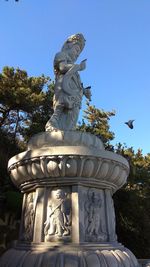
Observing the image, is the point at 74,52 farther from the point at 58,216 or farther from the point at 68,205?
the point at 58,216

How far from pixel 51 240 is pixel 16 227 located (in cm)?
856

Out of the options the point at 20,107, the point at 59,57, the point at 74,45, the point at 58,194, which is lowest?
the point at 58,194

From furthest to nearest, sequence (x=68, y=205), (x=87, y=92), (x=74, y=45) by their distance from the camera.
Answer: (x=74, y=45)
(x=87, y=92)
(x=68, y=205)

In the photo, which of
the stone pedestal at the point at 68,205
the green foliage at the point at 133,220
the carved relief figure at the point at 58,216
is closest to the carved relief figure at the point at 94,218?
the stone pedestal at the point at 68,205

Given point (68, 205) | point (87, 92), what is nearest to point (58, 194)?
point (68, 205)

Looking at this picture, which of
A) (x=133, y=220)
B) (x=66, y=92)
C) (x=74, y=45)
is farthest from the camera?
(x=133, y=220)

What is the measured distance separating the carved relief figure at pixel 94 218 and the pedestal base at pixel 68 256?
0.51ft

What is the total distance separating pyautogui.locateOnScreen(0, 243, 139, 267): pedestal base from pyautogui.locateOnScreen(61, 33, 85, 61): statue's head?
4073 mm

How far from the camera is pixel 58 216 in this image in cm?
426

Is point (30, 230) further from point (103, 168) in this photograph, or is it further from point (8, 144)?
point (8, 144)

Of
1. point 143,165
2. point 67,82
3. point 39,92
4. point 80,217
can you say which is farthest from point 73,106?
point 143,165

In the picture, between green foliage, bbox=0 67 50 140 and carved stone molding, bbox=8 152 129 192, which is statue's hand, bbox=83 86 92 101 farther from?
green foliage, bbox=0 67 50 140

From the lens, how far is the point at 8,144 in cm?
1570

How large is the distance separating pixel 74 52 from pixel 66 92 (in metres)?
1.31
